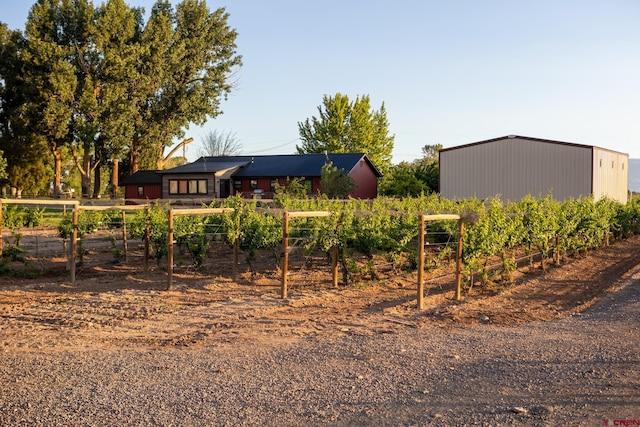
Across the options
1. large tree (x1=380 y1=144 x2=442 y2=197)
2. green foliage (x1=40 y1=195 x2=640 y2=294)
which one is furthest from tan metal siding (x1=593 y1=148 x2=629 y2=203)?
green foliage (x1=40 y1=195 x2=640 y2=294)

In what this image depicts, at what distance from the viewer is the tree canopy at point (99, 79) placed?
42281 millimetres

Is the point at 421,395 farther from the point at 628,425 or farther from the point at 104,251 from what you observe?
the point at 104,251

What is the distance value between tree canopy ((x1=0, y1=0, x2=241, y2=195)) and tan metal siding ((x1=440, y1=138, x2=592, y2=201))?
22.4m

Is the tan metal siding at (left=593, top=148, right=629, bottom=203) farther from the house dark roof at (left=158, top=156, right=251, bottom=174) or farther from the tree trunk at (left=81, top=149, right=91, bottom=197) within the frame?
the tree trunk at (left=81, top=149, right=91, bottom=197)

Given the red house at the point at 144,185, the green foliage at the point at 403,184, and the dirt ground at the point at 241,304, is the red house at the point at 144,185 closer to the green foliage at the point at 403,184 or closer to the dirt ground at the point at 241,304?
the green foliage at the point at 403,184

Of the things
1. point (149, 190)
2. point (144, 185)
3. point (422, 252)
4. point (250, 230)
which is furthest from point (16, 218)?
point (144, 185)

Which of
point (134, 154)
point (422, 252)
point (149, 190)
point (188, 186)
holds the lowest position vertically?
point (422, 252)

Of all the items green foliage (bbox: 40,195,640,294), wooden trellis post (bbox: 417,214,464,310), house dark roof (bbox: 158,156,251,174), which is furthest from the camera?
house dark roof (bbox: 158,156,251,174)

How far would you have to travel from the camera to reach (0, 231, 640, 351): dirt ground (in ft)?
29.7

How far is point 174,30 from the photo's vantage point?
167ft

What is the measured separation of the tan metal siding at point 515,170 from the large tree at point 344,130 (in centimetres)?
2960

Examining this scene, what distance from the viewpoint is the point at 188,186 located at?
156 feet

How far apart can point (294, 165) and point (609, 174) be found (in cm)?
2125

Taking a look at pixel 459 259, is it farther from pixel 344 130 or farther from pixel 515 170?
pixel 344 130
